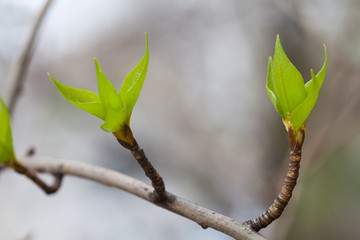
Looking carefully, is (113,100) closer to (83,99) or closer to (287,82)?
(83,99)

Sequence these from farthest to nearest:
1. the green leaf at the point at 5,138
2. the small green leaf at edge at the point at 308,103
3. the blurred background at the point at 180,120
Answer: the blurred background at the point at 180,120, the green leaf at the point at 5,138, the small green leaf at edge at the point at 308,103

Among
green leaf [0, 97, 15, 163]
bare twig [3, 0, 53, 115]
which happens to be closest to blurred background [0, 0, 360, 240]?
bare twig [3, 0, 53, 115]

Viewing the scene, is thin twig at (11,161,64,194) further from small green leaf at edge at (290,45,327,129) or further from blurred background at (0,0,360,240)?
blurred background at (0,0,360,240)

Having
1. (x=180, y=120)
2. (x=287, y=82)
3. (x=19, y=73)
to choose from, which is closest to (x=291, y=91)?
(x=287, y=82)

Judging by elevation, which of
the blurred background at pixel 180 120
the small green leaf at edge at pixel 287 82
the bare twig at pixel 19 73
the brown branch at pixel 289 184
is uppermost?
the small green leaf at edge at pixel 287 82

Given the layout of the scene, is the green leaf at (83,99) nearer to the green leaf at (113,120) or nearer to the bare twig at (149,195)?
the green leaf at (113,120)

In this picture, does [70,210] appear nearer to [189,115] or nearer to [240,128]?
[189,115]

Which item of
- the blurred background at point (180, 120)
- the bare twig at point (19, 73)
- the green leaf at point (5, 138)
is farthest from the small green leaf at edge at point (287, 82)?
the blurred background at point (180, 120)
